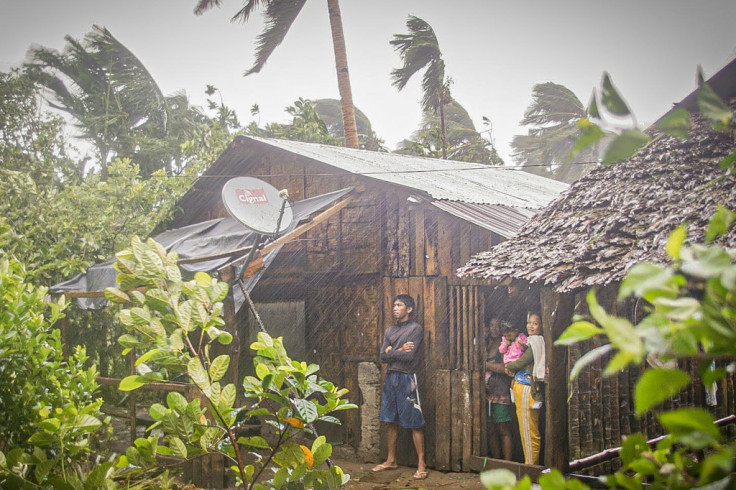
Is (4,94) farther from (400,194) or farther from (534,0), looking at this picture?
(534,0)

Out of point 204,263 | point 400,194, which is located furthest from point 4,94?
point 400,194

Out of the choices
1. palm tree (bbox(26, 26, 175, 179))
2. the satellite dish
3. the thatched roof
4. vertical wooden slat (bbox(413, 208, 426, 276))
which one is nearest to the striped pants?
the thatched roof

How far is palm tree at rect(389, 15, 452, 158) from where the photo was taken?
1459 centimetres

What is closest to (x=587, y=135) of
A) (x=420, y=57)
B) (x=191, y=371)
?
(x=191, y=371)

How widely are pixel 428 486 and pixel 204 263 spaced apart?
371cm

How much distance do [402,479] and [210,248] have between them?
12.9ft

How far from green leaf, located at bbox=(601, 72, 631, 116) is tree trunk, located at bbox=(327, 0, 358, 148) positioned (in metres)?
12.8

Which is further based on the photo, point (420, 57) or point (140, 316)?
point (420, 57)

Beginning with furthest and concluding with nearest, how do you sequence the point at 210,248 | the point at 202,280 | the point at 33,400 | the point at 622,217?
the point at 210,248
the point at 622,217
the point at 33,400
the point at 202,280

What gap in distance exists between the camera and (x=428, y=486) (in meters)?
6.22

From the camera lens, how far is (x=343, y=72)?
13570mm

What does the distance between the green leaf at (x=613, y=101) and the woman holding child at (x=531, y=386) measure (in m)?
5.51

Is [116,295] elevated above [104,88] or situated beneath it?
situated beneath

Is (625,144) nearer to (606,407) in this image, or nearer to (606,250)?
(606,250)
